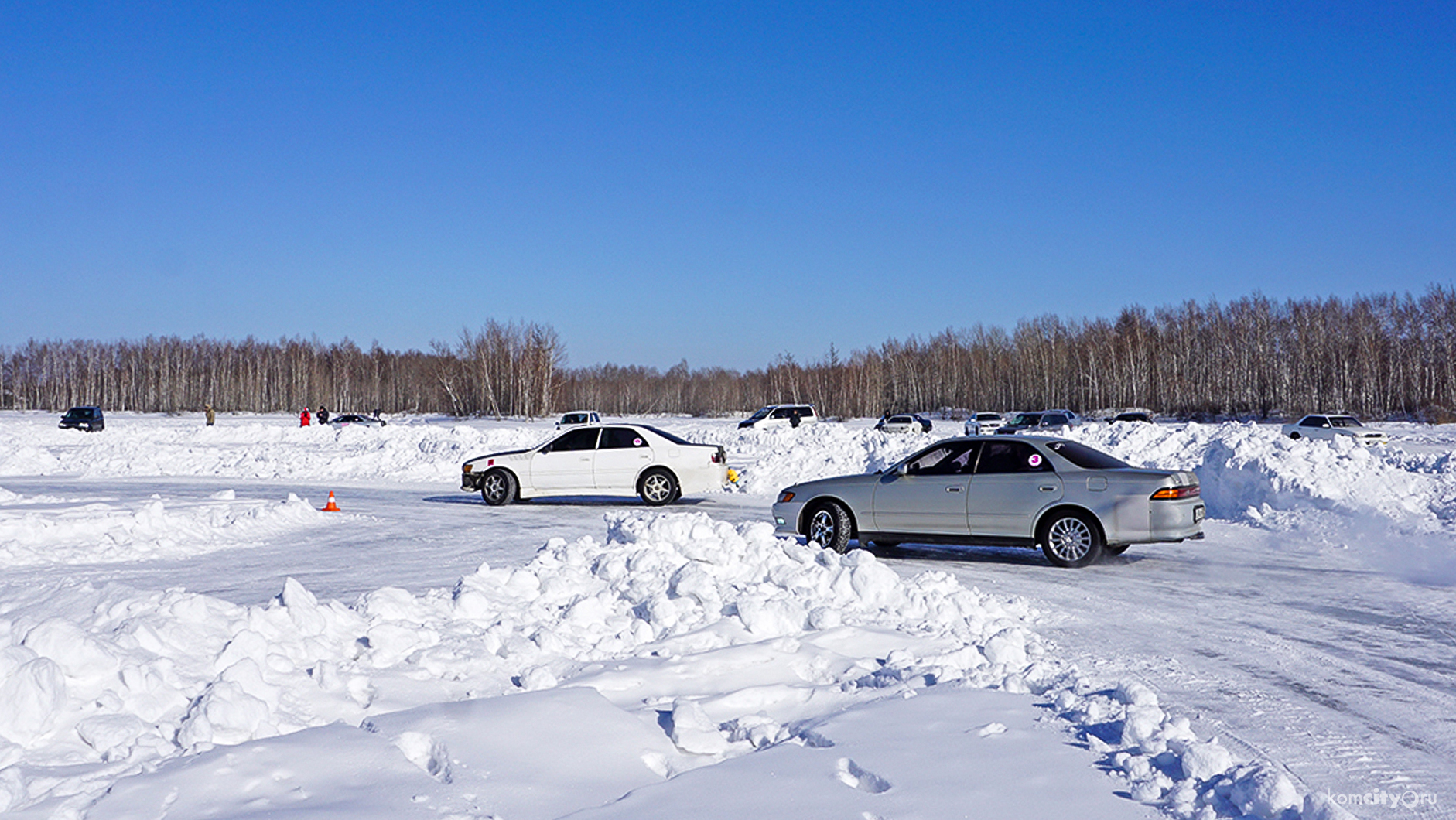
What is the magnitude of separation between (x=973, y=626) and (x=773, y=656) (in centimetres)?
179

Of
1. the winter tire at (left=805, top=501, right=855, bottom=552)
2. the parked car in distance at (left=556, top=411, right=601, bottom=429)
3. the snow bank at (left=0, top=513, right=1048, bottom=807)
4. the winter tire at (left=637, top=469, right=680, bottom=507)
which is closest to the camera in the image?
the snow bank at (left=0, top=513, right=1048, bottom=807)

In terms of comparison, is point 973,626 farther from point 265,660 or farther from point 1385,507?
point 1385,507

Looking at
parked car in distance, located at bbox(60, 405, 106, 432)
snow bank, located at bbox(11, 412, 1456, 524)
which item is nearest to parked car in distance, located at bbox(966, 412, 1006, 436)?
snow bank, located at bbox(11, 412, 1456, 524)

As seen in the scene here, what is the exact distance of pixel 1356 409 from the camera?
217 feet

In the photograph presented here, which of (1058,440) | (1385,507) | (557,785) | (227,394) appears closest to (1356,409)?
(1385,507)

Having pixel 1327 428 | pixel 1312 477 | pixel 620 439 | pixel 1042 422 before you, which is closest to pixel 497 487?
pixel 620 439

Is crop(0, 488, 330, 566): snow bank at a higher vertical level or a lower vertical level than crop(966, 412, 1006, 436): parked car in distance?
lower

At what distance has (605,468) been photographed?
60.2 feet

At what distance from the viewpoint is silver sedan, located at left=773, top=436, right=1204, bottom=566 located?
10508 mm

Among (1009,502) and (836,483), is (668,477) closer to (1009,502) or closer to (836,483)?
(836,483)

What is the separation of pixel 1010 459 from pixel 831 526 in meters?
2.41

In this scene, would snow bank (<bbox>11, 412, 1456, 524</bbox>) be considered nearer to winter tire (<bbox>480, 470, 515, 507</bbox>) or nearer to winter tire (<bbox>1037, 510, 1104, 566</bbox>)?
winter tire (<bbox>480, 470, 515, 507</bbox>)

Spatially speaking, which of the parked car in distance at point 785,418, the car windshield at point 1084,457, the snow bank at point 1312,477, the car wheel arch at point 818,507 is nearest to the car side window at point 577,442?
the car wheel arch at point 818,507

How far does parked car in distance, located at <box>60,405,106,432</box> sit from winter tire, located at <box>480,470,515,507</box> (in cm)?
3958
